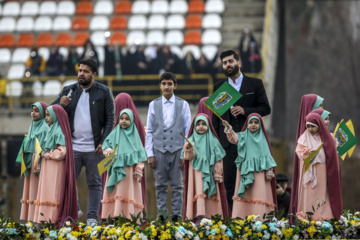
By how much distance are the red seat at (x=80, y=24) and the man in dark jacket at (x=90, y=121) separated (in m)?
14.5

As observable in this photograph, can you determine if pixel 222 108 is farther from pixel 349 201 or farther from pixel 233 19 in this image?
pixel 233 19

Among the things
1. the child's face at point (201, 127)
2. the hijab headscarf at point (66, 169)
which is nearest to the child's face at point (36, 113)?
the hijab headscarf at point (66, 169)

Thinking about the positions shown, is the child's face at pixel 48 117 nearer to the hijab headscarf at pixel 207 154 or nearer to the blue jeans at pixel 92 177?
the blue jeans at pixel 92 177

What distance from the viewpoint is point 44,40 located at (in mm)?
24312

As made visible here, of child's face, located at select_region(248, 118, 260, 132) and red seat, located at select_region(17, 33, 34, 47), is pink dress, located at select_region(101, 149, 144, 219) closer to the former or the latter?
child's face, located at select_region(248, 118, 260, 132)

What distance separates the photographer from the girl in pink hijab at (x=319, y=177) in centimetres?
958

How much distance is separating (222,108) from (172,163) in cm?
104

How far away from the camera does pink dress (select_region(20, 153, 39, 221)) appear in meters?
10.1

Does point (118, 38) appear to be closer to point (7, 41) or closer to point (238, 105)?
point (7, 41)

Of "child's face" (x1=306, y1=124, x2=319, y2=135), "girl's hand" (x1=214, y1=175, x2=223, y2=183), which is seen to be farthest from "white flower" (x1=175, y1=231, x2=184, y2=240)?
"child's face" (x1=306, y1=124, x2=319, y2=135)

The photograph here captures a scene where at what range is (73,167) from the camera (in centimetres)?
991

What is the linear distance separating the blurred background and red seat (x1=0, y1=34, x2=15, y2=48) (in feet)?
0.10

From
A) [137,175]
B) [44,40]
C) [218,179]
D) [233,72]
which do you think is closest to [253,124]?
[233,72]

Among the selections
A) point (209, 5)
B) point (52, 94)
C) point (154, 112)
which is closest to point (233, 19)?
point (209, 5)
